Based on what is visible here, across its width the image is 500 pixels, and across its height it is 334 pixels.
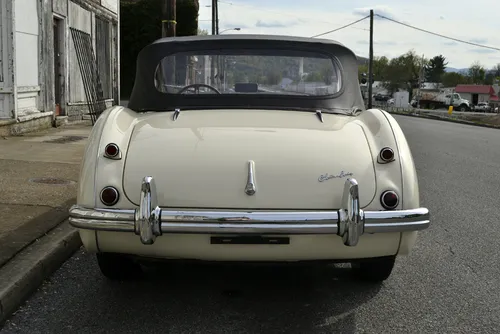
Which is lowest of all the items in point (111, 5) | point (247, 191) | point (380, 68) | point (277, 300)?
point (277, 300)

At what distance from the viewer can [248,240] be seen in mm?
3176

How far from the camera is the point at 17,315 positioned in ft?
11.2

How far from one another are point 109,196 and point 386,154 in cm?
163

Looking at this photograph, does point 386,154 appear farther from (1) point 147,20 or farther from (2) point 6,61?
(1) point 147,20

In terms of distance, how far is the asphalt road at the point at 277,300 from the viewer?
11.0 feet

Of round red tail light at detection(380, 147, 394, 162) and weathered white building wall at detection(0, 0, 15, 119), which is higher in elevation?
weathered white building wall at detection(0, 0, 15, 119)

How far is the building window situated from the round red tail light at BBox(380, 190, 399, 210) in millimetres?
15203

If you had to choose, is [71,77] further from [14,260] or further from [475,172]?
[14,260]

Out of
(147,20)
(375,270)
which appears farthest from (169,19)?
(147,20)

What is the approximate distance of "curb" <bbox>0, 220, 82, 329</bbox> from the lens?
341 cm

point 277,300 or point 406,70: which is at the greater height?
point 406,70

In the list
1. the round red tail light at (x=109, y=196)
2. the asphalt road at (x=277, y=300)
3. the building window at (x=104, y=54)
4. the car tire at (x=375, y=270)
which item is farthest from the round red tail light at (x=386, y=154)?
the building window at (x=104, y=54)

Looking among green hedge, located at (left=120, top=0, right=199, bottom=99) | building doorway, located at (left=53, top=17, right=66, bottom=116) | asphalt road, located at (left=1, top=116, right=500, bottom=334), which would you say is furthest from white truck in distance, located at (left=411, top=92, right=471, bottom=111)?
asphalt road, located at (left=1, top=116, right=500, bottom=334)

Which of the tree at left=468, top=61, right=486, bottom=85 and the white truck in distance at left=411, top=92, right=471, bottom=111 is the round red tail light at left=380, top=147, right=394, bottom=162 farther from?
the tree at left=468, top=61, right=486, bottom=85
